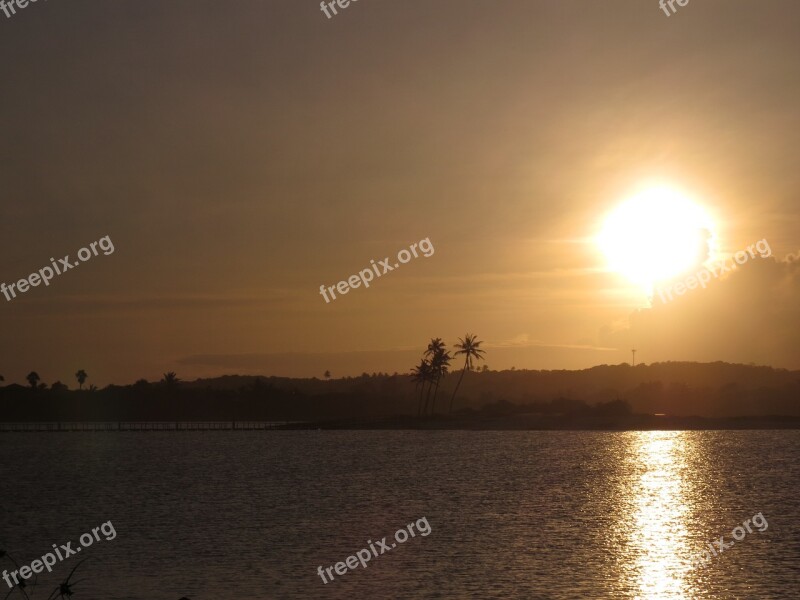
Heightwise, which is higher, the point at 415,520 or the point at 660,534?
the point at 415,520

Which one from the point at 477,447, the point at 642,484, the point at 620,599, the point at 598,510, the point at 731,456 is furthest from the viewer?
the point at 477,447

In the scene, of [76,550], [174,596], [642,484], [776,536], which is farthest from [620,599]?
[642,484]

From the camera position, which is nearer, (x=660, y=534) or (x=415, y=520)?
(x=660, y=534)

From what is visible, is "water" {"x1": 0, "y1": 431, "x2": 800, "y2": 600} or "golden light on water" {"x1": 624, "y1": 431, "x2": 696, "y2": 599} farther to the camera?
"water" {"x1": 0, "y1": 431, "x2": 800, "y2": 600}

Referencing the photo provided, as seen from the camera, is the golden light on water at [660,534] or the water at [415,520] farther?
the water at [415,520]

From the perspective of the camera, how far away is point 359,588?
Answer: 1748 inches

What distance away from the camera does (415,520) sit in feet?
233

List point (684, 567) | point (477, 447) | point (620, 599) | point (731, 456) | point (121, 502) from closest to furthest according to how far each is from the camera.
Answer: point (620, 599) → point (684, 567) → point (121, 502) → point (731, 456) → point (477, 447)

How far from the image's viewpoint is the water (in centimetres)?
4528

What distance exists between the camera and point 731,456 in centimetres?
16525

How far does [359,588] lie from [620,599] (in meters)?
12.2

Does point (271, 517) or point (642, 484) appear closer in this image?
point (271, 517)

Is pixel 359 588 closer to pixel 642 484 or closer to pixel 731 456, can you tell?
pixel 642 484

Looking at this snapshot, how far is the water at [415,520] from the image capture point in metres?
45.3
